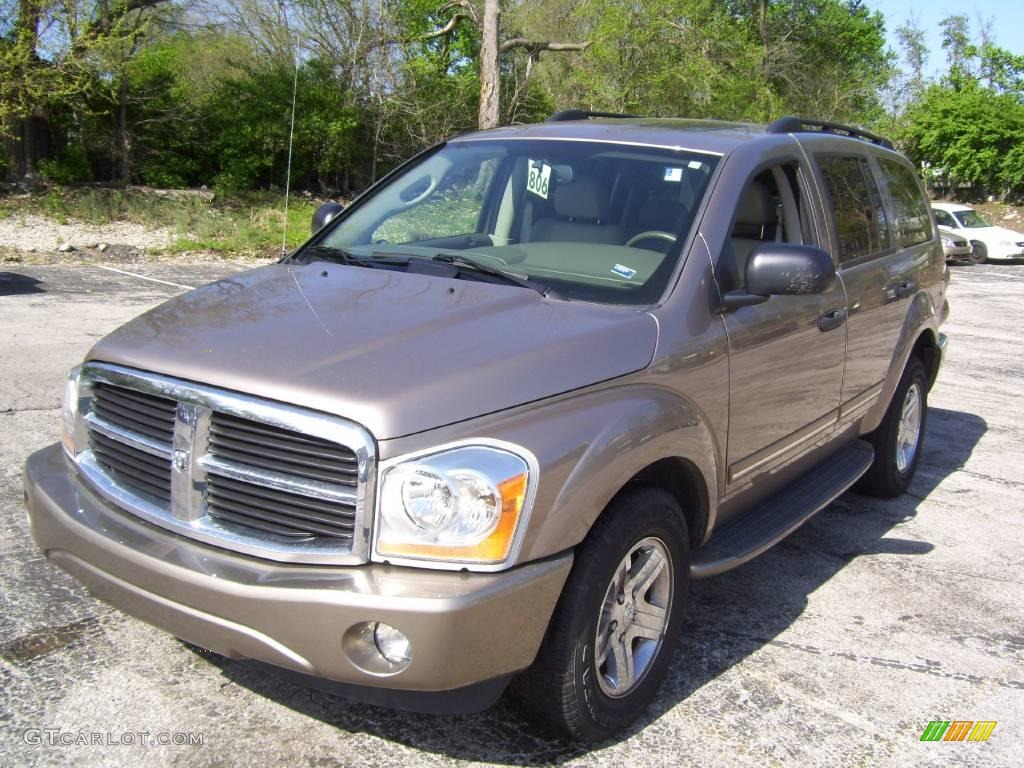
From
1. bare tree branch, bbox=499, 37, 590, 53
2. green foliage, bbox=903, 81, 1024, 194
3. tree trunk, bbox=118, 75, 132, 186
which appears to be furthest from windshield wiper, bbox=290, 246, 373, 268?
green foliage, bbox=903, 81, 1024, 194

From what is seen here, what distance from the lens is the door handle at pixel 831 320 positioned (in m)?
4.24

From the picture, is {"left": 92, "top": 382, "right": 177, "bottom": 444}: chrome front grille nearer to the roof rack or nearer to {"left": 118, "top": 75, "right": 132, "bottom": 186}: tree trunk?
the roof rack

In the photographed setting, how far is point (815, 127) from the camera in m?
5.21

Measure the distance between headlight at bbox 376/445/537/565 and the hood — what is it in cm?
13

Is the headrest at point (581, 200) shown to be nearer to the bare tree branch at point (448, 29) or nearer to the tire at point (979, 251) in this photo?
the bare tree branch at point (448, 29)

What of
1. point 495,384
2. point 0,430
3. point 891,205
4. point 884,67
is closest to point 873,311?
point 891,205

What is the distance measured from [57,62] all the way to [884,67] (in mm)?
30857

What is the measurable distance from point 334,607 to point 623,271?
1683mm

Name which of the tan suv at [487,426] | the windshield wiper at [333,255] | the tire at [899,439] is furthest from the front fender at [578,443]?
the tire at [899,439]

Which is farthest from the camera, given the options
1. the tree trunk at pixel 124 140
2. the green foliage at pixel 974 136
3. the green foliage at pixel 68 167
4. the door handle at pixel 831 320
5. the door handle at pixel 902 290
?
the green foliage at pixel 974 136

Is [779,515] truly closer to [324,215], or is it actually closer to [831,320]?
[831,320]

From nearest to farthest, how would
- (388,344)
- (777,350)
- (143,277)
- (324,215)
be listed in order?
(388,344) < (777,350) < (324,215) < (143,277)

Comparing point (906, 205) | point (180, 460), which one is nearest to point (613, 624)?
point (180, 460)

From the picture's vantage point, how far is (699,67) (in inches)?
966
